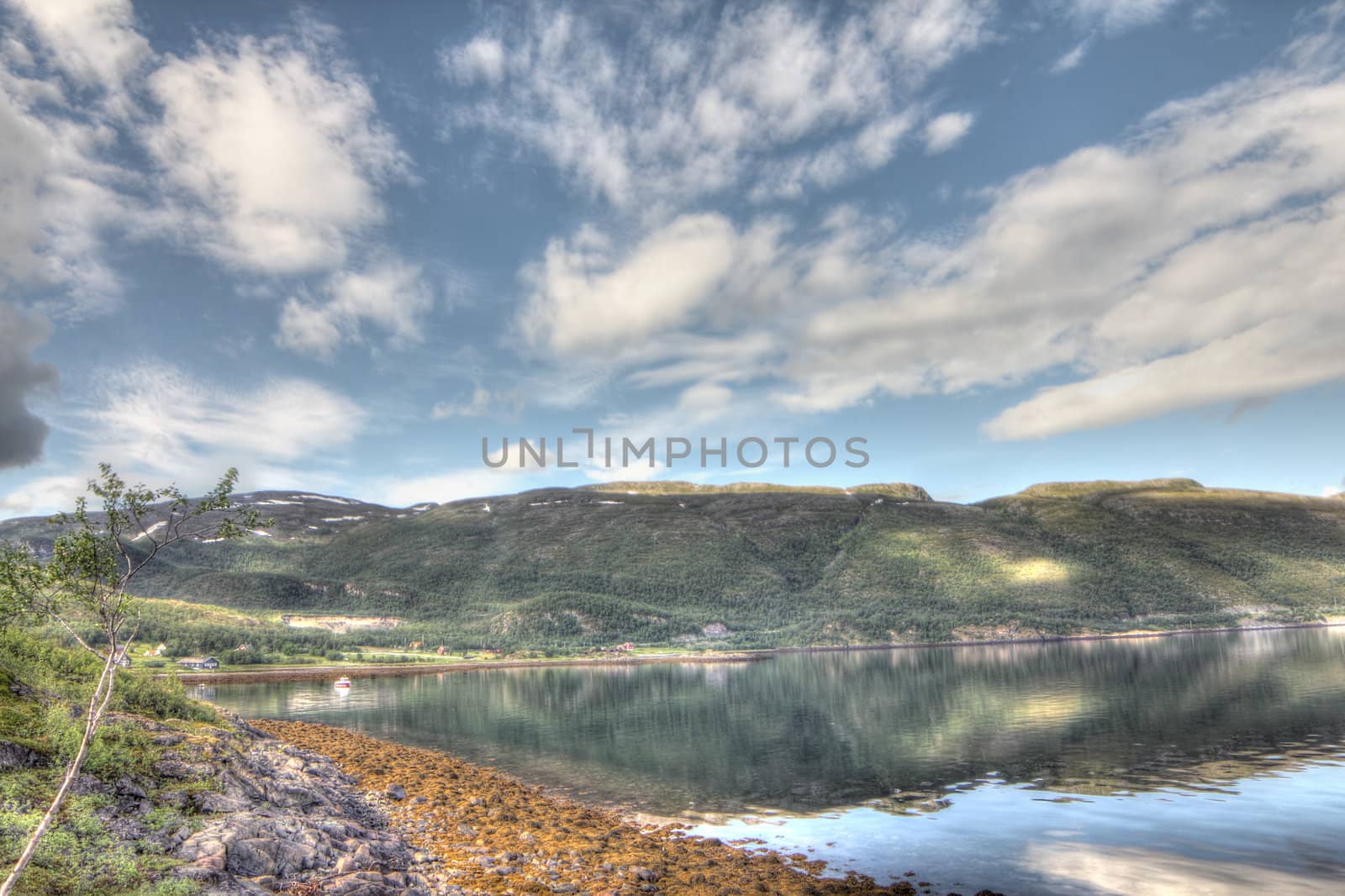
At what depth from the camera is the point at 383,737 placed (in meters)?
55.9

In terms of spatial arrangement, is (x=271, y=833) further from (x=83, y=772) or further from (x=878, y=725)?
(x=878, y=725)

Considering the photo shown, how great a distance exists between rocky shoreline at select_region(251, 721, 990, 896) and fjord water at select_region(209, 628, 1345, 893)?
227 cm

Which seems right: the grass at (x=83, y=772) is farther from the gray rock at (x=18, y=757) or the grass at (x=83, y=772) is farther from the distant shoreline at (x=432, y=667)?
the distant shoreline at (x=432, y=667)

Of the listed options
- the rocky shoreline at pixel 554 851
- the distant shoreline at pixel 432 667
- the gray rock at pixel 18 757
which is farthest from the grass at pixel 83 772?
the distant shoreline at pixel 432 667

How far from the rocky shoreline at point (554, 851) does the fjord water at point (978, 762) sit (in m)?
2.27

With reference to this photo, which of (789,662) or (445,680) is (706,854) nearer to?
(445,680)

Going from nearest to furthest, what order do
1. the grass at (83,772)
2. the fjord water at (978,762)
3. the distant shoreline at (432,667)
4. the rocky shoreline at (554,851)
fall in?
the grass at (83,772)
the rocky shoreline at (554,851)
the fjord water at (978,762)
the distant shoreline at (432,667)

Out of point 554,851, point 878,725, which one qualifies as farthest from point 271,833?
point 878,725

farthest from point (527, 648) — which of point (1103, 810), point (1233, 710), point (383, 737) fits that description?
point (1103, 810)

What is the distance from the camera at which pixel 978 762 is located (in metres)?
40.5

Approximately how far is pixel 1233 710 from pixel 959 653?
11066 cm

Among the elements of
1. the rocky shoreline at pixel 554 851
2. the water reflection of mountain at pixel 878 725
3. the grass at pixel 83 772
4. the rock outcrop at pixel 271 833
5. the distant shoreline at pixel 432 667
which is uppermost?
the grass at pixel 83 772

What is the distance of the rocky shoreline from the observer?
2091 centimetres

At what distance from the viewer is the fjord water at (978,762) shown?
24047 mm
